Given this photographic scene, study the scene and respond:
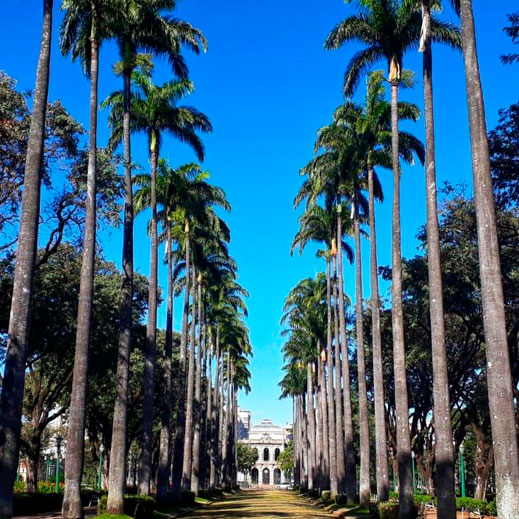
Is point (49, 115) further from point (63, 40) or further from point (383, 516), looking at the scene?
point (383, 516)

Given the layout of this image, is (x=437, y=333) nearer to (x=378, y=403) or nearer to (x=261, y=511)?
(x=378, y=403)

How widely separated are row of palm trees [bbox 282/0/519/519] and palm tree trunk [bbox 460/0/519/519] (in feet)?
0.06

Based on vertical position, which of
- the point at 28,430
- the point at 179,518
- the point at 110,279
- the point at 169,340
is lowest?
the point at 179,518

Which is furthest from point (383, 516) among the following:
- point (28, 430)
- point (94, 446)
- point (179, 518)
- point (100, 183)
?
point (94, 446)

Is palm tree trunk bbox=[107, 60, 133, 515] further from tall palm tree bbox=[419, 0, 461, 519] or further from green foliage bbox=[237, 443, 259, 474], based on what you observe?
green foliage bbox=[237, 443, 259, 474]

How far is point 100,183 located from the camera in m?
24.1

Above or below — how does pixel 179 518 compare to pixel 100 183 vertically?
below

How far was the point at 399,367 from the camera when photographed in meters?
22.3

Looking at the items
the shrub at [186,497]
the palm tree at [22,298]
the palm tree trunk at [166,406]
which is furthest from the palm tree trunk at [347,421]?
the palm tree at [22,298]

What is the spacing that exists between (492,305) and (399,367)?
35.0 ft

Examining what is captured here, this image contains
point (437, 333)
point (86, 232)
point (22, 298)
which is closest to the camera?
point (22, 298)

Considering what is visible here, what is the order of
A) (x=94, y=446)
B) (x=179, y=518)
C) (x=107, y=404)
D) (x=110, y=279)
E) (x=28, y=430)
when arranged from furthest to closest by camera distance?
(x=94, y=446), (x=107, y=404), (x=28, y=430), (x=110, y=279), (x=179, y=518)

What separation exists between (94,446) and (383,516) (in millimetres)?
38724

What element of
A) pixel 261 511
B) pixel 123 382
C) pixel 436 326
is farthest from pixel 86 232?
pixel 261 511
